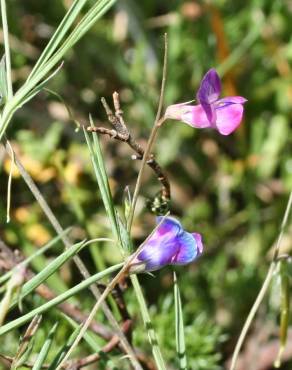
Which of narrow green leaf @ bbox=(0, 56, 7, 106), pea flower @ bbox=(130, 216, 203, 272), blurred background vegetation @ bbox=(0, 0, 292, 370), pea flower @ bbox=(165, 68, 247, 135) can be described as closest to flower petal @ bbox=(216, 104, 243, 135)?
pea flower @ bbox=(165, 68, 247, 135)

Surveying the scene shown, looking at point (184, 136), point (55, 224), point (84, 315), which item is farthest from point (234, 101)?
point (184, 136)

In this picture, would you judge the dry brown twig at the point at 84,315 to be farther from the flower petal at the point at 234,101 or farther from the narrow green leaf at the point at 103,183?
the flower petal at the point at 234,101

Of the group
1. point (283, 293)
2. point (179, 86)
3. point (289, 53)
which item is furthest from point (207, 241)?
point (283, 293)

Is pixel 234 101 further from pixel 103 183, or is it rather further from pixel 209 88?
pixel 103 183

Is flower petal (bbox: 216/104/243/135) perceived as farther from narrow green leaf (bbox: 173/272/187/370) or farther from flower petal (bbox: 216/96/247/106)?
narrow green leaf (bbox: 173/272/187/370)

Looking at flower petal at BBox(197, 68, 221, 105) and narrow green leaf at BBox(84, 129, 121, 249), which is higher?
flower petal at BBox(197, 68, 221, 105)

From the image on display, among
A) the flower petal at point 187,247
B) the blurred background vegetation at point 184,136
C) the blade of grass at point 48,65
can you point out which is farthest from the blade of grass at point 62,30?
the blurred background vegetation at point 184,136
